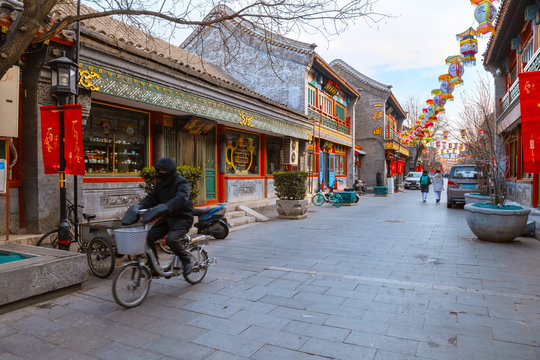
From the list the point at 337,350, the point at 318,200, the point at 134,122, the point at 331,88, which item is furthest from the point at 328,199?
the point at 337,350

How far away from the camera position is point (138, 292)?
13.4 ft

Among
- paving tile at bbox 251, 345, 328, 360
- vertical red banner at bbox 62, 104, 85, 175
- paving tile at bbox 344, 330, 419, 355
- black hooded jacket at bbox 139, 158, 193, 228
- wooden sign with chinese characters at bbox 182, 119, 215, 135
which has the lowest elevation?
paving tile at bbox 251, 345, 328, 360

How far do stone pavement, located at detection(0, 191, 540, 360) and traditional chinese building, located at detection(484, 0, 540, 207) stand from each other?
5437mm

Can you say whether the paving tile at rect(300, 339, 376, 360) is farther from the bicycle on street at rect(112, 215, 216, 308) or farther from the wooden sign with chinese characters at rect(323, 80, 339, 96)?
the wooden sign with chinese characters at rect(323, 80, 339, 96)

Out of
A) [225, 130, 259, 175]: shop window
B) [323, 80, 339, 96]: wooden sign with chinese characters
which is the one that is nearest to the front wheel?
[225, 130, 259, 175]: shop window

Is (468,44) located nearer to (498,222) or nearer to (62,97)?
(498,222)

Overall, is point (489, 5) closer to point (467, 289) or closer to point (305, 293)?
point (467, 289)

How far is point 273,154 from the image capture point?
1564 centimetres

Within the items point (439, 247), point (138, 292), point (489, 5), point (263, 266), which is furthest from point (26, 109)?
point (489, 5)

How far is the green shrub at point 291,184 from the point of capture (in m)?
11.3

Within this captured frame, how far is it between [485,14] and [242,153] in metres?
8.43

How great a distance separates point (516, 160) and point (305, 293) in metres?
12.1

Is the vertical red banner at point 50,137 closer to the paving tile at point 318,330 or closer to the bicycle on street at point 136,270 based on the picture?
the bicycle on street at point 136,270

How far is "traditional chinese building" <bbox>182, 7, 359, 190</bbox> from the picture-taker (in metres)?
16.8
